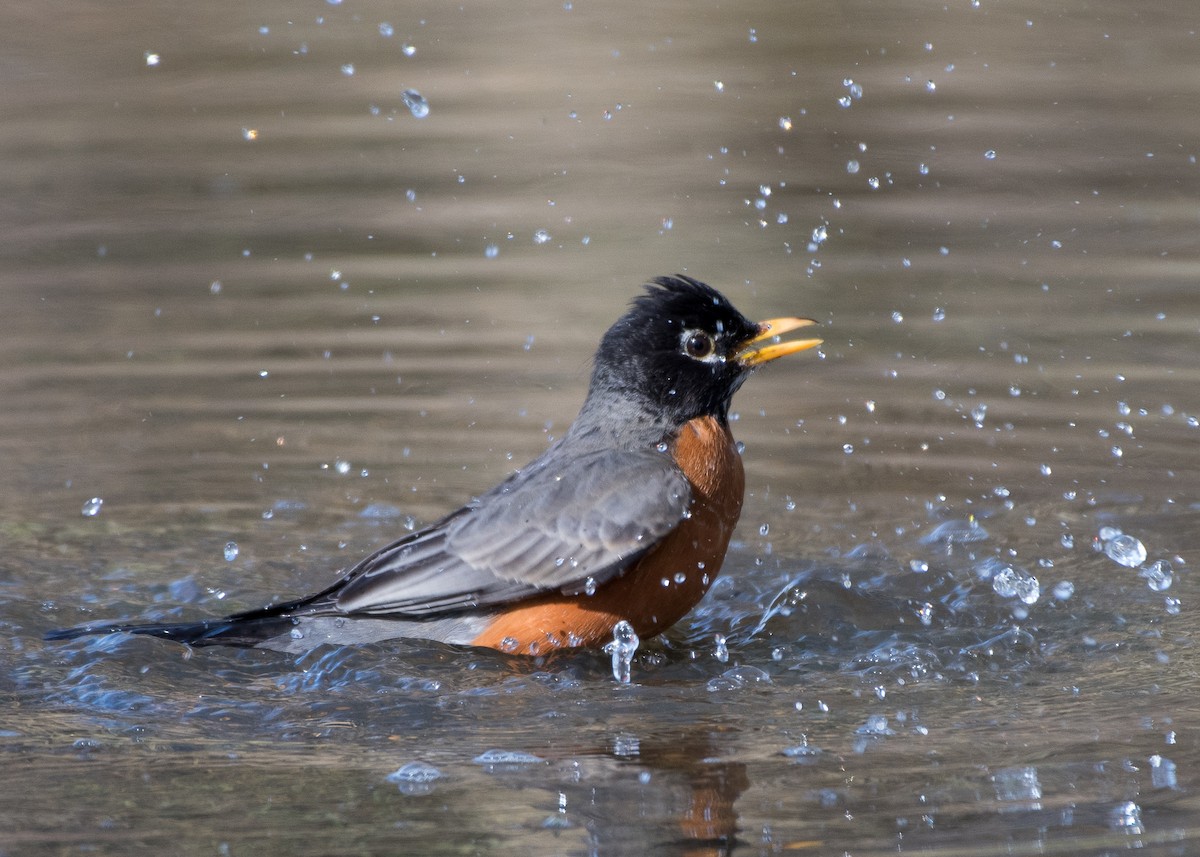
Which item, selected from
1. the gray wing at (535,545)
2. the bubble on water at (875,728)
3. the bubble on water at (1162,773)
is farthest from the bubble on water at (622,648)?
the bubble on water at (1162,773)

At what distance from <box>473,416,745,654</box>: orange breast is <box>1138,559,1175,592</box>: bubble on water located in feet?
5.06

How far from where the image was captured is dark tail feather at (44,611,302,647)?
540cm

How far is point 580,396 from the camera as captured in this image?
831cm

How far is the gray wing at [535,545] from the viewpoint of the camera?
17.8 ft

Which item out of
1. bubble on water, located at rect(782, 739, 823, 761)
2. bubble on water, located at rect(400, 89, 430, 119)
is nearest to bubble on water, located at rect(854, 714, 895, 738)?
bubble on water, located at rect(782, 739, 823, 761)

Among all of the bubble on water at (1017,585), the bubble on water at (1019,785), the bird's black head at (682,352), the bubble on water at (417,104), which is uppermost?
the bubble on water at (417,104)

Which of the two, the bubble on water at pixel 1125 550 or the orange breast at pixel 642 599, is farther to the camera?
the bubble on water at pixel 1125 550

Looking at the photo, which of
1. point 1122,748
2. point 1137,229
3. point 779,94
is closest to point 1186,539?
point 1122,748

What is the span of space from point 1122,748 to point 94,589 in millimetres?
3644

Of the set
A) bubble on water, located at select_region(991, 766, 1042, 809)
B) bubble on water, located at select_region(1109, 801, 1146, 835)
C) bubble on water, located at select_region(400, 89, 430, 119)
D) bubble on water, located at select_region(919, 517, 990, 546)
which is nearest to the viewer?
bubble on water, located at select_region(1109, 801, 1146, 835)

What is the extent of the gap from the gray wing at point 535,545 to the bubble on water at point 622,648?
0.54 feet

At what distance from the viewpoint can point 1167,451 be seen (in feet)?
24.5

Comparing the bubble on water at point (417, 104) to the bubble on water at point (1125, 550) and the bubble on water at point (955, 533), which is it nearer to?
the bubble on water at point (955, 533)

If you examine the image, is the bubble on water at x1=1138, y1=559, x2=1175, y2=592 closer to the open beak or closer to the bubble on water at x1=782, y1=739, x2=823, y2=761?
the open beak
